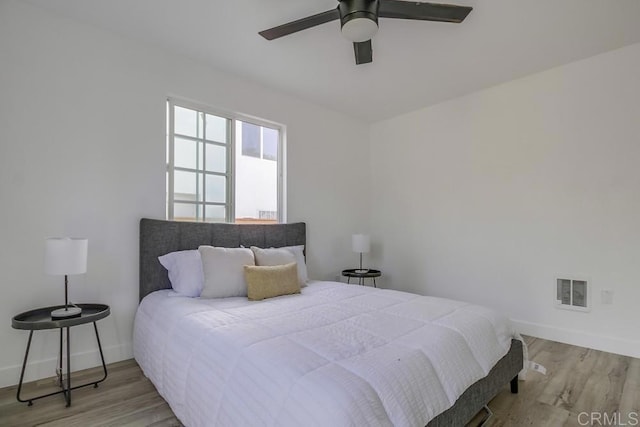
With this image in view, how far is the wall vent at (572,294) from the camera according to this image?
2.94m

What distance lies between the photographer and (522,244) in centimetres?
331

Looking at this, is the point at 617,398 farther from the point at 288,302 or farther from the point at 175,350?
the point at 175,350

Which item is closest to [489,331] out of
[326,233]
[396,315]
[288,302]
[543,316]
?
[396,315]

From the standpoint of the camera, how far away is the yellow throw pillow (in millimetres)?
2473

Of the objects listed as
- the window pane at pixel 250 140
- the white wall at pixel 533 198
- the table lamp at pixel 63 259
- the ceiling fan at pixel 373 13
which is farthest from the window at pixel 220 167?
the white wall at pixel 533 198

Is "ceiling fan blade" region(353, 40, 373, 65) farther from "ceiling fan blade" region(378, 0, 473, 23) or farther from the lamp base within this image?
the lamp base

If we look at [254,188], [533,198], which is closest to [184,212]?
[254,188]

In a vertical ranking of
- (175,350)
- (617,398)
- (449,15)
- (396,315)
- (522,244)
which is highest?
(449,15)

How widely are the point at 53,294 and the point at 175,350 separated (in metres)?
1.20

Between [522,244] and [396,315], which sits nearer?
[396,315]

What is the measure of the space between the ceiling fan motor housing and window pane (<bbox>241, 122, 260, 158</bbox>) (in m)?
1.91

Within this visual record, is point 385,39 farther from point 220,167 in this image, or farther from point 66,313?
point 66,313

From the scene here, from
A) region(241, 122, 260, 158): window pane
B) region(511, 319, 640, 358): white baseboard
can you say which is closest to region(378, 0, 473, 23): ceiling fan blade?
region(241, 122, 260, 158): window pane

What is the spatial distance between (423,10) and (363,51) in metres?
0.49
